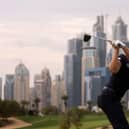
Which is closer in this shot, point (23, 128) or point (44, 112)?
point (23, 128)

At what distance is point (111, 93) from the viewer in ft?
24.2

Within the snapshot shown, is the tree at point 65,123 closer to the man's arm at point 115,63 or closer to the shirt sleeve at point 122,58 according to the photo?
the shirt sleeve at point 122,58

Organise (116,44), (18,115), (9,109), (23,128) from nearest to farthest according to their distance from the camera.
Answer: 1. (116,44)
2. (23,128)
3. (9,109)
4. (18,115)

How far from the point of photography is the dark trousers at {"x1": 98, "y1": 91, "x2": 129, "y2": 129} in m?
7.28

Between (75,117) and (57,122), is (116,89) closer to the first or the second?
(75,117)

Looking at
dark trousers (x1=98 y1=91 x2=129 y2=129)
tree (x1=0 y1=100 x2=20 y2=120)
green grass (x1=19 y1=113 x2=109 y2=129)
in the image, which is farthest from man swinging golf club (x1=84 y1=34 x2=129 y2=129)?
tree (x1=0 y1=100 x2=20 y2=120)

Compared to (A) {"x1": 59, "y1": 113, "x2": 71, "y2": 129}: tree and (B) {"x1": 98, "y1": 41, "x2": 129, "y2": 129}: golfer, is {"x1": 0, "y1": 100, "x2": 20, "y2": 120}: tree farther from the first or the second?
(B) {"x1": 98, "y1": 41, "x2": 129, "y2": 129}: golfer

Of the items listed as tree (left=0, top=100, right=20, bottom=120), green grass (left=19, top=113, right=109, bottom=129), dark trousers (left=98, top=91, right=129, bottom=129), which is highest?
dark trousers (left=98, top=91, right=129, bottom=129)

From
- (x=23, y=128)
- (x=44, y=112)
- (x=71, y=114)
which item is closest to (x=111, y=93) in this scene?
(x=71, y=114)

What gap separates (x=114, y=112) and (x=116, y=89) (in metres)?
0.31

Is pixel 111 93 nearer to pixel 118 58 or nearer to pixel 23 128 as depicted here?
pixel 118 58

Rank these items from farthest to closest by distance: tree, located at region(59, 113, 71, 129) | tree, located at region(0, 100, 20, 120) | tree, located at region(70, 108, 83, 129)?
1. tree, located at region(0, 100, 20, 120)
2. tree, located at region(70, 108, 83, 129)
3. tree, located at region(59, 113, 71, 129)

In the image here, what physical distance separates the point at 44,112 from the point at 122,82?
131024 mm

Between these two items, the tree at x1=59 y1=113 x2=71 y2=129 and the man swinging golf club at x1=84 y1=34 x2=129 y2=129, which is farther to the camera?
the tree at x1=59 y1=113 x2=71 y2=129
